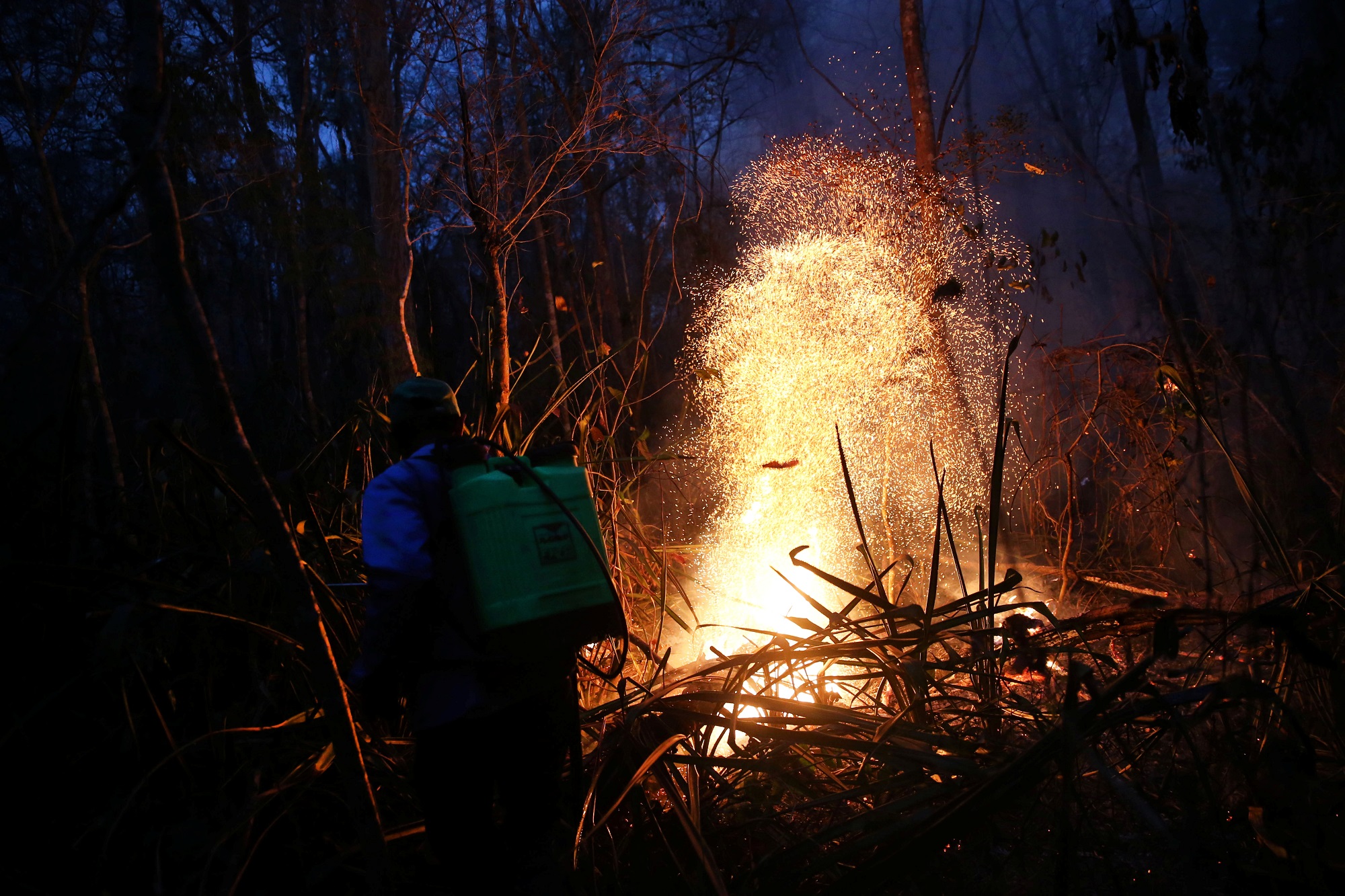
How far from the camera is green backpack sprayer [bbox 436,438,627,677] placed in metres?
2.04

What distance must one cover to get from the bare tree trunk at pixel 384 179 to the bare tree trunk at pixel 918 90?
4332 mm

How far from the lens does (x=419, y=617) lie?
2.09m

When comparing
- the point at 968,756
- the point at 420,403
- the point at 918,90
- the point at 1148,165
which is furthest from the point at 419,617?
the point at 1148,165

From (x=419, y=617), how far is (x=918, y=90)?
6.40 metres

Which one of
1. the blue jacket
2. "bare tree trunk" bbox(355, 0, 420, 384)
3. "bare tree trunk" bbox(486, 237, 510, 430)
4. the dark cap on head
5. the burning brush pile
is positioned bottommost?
the burning brush pile

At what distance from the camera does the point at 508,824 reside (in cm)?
235

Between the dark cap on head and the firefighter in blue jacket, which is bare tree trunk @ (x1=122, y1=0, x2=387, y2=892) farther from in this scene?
the dark cap on head

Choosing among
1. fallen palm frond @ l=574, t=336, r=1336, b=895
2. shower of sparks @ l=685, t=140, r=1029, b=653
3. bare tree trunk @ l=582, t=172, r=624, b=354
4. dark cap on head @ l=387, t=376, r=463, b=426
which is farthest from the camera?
bare tree trunk @ l=582, t=172, r=624, b=354

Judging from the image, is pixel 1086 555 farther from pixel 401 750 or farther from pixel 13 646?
pixel 13 646

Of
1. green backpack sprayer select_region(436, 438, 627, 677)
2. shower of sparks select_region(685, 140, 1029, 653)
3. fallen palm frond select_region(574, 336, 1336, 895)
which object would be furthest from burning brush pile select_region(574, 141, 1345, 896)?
shower of sparks select_region(685, 140, 1029, 653)

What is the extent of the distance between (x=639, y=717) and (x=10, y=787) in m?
2.36

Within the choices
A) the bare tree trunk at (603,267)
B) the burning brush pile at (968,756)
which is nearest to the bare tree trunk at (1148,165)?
the burning brush pile at (968,756)

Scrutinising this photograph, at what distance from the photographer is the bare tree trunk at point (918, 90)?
256 inches

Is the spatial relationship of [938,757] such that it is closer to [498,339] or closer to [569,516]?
[569,516]
